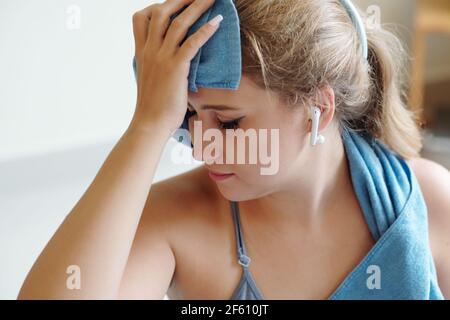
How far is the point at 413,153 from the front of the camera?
3.37ft

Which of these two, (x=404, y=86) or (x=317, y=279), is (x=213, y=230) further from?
(x=404, y=86)

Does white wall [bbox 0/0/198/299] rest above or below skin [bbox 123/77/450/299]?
above

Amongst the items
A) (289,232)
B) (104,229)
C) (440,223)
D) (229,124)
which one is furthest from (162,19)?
(440,223)

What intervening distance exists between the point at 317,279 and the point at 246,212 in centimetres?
15

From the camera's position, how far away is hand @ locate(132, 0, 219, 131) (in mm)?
746

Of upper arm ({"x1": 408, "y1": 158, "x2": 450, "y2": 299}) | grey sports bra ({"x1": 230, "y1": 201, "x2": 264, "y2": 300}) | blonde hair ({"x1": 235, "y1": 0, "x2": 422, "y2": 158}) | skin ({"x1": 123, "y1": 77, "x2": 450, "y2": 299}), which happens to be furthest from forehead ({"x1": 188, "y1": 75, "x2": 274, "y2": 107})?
upper arm ({"x1": 408, "y1": 158, "x2": 450, "y2": 299})

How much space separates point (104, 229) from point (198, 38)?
252mm

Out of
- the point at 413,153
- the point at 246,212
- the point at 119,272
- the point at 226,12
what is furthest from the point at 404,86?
the point at 119,272

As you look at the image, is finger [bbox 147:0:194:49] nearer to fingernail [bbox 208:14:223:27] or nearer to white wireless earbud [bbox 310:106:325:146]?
fingernail [bbox 208:14:223:27]

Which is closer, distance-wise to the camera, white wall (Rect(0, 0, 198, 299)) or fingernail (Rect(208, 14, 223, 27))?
fingernail (Rect(208, 14, 223, 27))

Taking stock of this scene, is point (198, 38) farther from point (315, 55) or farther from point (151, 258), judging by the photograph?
point (151, 258)

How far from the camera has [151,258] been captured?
35.0 inches

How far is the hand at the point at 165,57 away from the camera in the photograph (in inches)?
29.4

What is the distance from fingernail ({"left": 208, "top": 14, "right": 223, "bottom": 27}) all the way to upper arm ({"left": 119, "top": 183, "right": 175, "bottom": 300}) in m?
0.30
